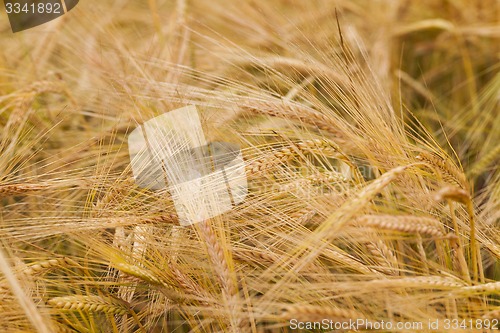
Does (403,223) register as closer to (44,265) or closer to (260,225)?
(260,225)

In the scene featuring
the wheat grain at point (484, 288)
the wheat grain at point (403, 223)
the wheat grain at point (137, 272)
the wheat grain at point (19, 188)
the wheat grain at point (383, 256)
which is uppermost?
the wheat grain at point (19, 188)

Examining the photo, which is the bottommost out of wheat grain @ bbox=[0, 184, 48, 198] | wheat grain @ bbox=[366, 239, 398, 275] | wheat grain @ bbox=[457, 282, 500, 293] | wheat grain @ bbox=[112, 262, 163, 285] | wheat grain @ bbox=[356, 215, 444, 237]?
wheat grain @ bbox=[457, 282, 500, 293]

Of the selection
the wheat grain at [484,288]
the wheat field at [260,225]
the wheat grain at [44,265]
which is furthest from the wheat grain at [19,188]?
the wheat grain at [484,288]

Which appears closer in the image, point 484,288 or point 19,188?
point 484,288

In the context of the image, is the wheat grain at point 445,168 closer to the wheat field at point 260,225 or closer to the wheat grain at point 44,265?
the wheat field at point 260,225

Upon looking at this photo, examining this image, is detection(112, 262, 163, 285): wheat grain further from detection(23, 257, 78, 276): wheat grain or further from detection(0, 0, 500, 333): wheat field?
detection(23, 257, 78, 276): wheat grain

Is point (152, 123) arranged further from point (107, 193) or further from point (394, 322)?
point (394, 322)

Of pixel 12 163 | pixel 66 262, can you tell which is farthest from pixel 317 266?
pixel 12 163

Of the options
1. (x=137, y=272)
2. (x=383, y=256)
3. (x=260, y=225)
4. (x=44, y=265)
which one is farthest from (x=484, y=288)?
(x=44, y=265)

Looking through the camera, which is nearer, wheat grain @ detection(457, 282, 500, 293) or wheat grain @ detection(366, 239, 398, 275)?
wheat grain @ detection(457, 282, 500, 293)

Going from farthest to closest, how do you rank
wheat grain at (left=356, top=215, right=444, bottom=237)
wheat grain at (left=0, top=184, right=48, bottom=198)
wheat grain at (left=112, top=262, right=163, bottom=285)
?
wheat grain at (left=0, top=184, right=48, bottom=198), wheat grain at (left=112, top=262, right=163, bottom=285), wheat grain at (left=356, top=215, right=444, bottom=237)

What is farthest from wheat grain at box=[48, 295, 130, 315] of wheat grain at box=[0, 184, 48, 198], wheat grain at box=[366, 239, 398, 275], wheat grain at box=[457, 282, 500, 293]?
wheat grain at box=[457, 282, 500, 293]
